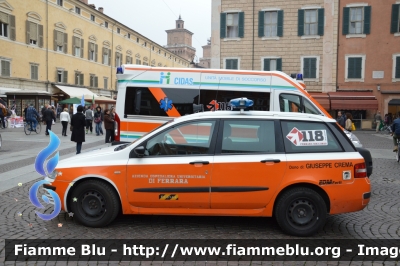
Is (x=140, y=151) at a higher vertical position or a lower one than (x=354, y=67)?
lower

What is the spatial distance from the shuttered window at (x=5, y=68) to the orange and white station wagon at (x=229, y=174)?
32.1 meters

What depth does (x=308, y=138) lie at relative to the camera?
503 centimetres

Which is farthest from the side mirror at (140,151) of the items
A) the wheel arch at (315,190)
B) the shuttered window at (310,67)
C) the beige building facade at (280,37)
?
the shuttered window at (310,67)

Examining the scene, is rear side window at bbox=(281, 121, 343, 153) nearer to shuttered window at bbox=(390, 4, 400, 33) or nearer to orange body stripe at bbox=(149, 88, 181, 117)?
orange body stripe at bbox=(149, 88, 181, 117)

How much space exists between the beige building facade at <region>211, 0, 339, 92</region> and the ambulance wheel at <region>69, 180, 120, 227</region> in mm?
24920

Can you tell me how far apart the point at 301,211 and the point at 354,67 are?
26009 mm

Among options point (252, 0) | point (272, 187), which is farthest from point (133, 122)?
point (252, 0)

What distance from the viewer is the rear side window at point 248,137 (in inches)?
196

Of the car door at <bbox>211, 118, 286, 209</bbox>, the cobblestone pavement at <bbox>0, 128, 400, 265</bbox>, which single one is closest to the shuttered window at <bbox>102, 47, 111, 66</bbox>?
the cobblestone pavement at <bbox>0, 128, 400, 265</bbox>

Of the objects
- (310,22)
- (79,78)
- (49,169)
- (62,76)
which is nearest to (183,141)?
(49,169)

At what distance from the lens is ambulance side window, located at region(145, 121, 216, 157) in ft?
16.4

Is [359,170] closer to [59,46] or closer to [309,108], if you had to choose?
[309,108]

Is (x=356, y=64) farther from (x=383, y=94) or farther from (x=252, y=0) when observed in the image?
(x=252, y=0)

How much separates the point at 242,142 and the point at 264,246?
139cm
